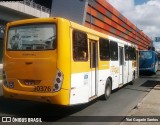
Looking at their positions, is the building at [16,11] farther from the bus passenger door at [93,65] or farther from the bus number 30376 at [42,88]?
the bus number 30376 at [42,88]

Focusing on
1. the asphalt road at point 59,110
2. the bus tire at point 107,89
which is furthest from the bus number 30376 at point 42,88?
the bus tire at point 107,89

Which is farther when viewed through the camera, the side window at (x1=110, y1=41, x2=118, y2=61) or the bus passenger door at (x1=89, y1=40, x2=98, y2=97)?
the side window at (x1=110, y1=41, x2=118, y2=61)

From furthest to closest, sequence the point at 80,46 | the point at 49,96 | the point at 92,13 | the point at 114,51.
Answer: the point at 92,13 → the point at 114,51 → the point at 80,46 → the point at 49,96

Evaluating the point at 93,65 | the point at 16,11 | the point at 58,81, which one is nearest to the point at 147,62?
the point at 16,11

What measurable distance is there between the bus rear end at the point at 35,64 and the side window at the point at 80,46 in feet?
2.22

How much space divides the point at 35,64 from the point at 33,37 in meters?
0.82

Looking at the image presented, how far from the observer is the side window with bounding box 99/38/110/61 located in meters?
11.2

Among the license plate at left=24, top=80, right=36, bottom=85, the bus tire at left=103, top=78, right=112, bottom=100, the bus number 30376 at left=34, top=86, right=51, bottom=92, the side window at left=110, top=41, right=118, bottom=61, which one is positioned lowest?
the bus tire at left=103, top=78, right=112, bottom=100

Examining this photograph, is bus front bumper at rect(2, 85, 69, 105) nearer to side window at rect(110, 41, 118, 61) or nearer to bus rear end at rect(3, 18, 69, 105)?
bus rear end at rect(3, 18, 69, 105)

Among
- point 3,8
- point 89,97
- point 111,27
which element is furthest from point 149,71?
point 111,27

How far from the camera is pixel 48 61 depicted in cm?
821

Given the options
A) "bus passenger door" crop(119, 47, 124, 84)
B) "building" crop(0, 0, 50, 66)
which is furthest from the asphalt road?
"building" crop(0, 0, 50, 66)

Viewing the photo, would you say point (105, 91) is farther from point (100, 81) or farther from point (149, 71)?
point (149, 71)

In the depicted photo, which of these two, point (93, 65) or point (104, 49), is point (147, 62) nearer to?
point (104, 49)
